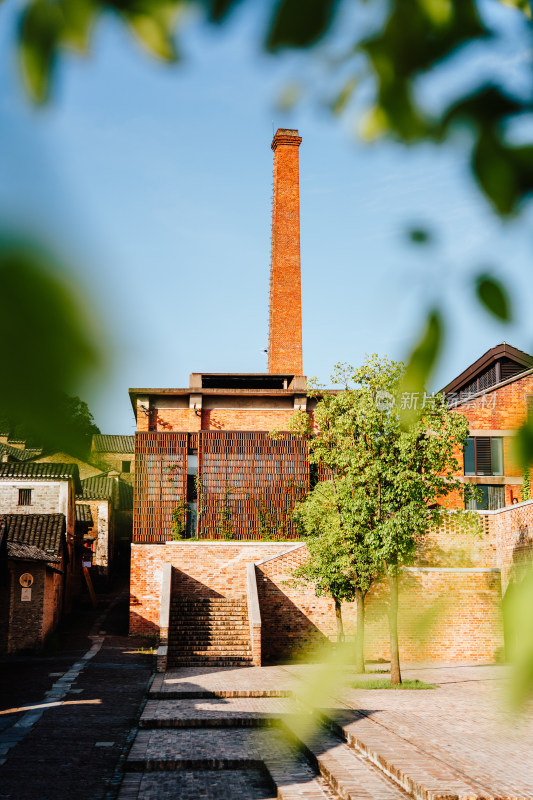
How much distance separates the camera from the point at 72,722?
12312 mm

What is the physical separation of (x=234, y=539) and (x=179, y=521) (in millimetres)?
2050

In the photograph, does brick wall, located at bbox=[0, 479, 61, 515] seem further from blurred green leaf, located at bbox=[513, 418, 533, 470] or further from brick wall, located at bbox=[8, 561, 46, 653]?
blurred green leaf, located at bbox=[513, 418, 533, 470]

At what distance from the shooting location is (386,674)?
18625mm

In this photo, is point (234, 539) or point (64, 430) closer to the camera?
point (64, 430)

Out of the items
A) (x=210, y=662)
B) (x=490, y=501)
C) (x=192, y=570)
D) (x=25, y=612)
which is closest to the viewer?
(x=210, y=662)

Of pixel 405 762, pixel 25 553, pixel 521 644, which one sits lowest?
pixel 405 762

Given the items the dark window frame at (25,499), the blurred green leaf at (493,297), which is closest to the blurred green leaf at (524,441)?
the blurred green leaf at (493,297)

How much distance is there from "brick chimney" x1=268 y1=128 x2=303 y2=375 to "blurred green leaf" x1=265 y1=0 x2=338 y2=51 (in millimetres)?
34531

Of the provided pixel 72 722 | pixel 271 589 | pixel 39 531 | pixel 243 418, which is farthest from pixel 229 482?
pixel 72 722

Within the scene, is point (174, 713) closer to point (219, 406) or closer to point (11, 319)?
point (11, 319)

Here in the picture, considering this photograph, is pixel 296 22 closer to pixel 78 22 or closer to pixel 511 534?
pixel 78 22

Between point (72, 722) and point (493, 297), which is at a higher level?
point (493, 297)

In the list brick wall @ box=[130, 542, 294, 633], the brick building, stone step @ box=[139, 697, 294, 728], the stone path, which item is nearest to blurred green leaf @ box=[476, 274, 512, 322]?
the stone path

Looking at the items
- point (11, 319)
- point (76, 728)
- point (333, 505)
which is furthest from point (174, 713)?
point (11, 319)
